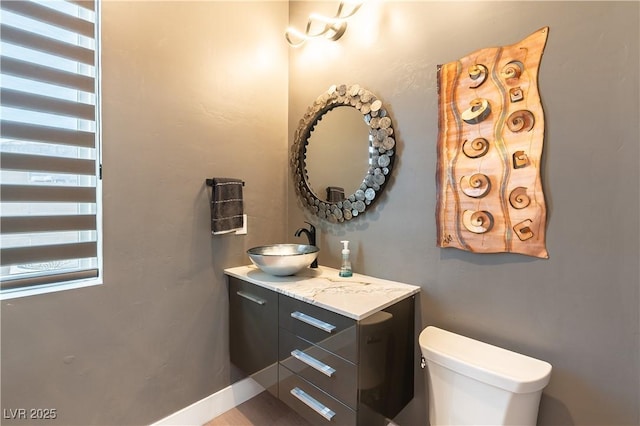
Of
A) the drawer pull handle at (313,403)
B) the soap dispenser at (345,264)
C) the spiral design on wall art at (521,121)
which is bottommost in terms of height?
the drawer pull handle at (313,403)

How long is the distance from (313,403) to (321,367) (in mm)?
201

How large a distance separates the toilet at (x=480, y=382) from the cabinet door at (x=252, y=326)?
2.52ft

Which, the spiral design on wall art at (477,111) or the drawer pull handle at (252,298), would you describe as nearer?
the spiral design on wall art at (477,111)

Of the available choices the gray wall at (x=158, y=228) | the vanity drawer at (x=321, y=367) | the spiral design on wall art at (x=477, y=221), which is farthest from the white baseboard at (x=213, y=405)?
the spiral design on wall art at (x=477, y=221)

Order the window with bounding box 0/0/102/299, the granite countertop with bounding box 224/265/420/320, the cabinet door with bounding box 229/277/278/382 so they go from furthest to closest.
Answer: the cabinet door with bounding box 229/277/278/382 < the granite countertop with bounding box 224/265/420/320 < the window with bounding box 0/0/102/299

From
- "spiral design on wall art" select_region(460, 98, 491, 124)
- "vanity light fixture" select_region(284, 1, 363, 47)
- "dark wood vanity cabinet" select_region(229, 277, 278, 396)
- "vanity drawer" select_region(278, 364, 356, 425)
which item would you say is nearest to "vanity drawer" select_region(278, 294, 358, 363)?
"dark wood vanity cabinet" select_region(229, 277, 278, 396)

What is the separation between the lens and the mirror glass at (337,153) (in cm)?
175

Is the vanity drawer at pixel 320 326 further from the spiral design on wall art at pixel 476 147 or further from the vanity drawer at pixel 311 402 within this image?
the spiral design on wall art at pixel 476 147

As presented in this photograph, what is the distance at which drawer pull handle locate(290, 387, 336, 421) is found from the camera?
133 cm

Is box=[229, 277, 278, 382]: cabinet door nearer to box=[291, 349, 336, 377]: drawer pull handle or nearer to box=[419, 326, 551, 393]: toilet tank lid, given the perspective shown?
box=[291, 349, 336, 377]: drawer pull handle

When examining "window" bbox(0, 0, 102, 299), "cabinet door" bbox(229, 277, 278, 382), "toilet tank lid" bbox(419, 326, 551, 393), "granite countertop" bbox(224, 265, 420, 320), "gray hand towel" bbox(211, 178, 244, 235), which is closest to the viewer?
"toilet tank lid" bbox(419, 326, 551, 393)

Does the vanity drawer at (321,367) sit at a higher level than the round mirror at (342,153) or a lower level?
lower

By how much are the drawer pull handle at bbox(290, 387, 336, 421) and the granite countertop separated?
47 centimetres

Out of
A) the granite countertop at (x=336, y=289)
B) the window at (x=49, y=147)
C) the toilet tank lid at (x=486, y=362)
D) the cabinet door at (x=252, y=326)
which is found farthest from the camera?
the cabinet door at (x=252, y=326)
